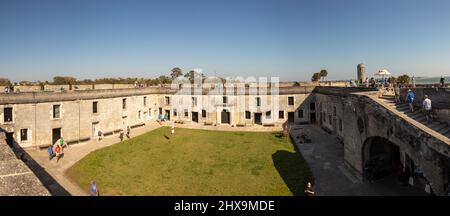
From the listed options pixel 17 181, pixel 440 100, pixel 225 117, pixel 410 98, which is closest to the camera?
pixel 17 181

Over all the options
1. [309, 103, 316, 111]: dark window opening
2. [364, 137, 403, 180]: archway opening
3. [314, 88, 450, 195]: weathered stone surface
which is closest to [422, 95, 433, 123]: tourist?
[314, 88, 450, 195]: weathered stone surface

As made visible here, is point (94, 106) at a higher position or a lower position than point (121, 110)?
higher

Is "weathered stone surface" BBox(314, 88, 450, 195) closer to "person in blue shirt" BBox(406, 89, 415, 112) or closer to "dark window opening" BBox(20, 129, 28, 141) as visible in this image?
"person in blue shirt" BBox(406, 89, 415, 112)

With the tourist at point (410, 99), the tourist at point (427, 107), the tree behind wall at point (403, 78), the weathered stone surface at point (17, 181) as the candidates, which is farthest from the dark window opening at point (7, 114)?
the tree behind wall at point (403, 78)

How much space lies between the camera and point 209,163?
27.0m

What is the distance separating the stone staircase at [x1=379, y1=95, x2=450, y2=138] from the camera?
13781 mm

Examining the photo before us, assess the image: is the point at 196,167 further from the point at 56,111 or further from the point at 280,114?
the point at 280,114

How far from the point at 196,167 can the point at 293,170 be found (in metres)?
8.67

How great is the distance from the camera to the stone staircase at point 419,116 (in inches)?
543

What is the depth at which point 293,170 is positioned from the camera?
935 inches

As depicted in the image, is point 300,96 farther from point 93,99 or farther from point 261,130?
point 93,99

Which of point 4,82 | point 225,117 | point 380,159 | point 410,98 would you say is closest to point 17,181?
point 410,98

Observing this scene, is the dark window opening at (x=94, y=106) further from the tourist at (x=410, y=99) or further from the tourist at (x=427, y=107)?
the tourist at (x=427, y=107)

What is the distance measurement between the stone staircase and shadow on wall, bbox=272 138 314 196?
778cm
